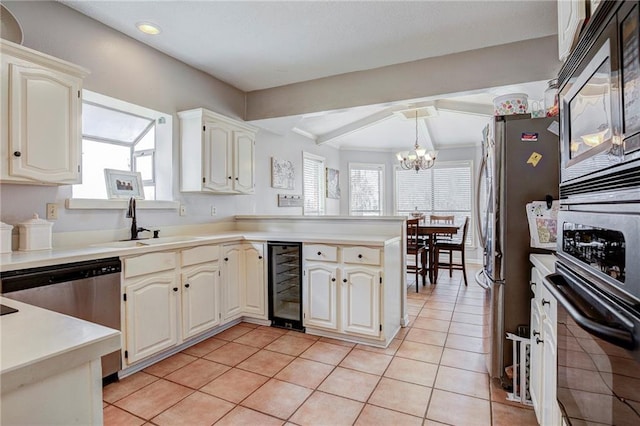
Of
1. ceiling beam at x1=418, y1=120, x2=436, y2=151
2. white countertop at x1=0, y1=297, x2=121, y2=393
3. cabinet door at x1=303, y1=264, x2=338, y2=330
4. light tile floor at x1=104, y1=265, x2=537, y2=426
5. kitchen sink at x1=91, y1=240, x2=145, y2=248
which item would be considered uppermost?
ceiling beam at x1=418, y1=120, x2=436, y2=151

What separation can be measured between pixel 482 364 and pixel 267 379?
157 cm

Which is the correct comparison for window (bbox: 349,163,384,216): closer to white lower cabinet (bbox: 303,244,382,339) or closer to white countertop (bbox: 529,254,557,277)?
white lower cabinet (bbox: 303,244,382,339)

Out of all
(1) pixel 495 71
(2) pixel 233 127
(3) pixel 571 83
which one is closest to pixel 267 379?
(3) pixel 571 83

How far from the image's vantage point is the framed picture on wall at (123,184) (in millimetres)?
2799

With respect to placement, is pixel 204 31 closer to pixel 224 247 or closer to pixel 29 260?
pixel 224 247

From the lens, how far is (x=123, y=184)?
9.48 feet

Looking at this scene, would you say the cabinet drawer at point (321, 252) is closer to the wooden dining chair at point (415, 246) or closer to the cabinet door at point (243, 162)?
the cabinet door at point (243, 162)

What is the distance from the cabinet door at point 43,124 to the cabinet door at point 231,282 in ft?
4.45

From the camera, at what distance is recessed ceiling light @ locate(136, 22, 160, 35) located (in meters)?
2.64


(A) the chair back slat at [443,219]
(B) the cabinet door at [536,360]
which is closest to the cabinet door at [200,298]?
(B) the cabinet door at [536,360]

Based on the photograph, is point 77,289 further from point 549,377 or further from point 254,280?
point 549,377

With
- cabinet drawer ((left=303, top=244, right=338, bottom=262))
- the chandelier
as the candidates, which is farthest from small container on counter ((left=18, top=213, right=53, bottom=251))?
the chandelier

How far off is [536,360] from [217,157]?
3036mm

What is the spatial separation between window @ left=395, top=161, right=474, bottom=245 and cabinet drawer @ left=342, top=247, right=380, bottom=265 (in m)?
4.61
